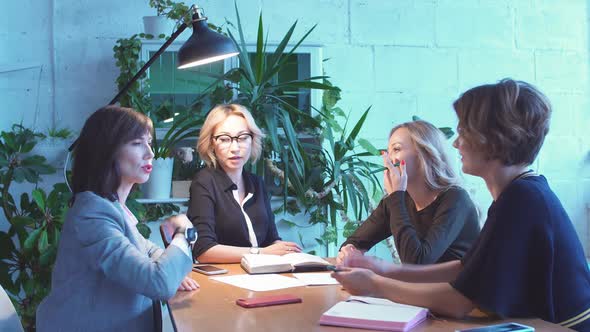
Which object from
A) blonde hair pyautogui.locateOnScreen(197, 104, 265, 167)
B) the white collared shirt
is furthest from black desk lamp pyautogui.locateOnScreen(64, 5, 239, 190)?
the white collared shirt

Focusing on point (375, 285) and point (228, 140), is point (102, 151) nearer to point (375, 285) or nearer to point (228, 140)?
point (375, 285)

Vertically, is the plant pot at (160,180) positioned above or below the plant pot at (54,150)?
below

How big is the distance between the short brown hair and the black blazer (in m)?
1.42

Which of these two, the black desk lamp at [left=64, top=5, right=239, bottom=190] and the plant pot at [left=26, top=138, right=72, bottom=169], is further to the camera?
the plant pot at [left=26, top=138, right=72, bottom=169]

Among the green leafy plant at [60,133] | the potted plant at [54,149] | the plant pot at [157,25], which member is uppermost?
the plant pot at [157,25]

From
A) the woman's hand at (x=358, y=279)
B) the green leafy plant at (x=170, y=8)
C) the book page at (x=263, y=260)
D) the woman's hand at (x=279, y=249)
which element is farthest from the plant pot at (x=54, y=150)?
the woman's hand at (x=358, y=279)

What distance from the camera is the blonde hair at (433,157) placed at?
2.41m

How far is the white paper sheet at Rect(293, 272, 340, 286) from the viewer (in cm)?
194

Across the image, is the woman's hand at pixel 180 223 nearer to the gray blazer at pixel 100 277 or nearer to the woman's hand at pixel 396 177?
the gray blazer at pixel 100 277

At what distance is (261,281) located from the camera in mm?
2006

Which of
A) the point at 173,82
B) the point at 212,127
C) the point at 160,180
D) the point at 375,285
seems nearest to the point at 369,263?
the point at 375,285

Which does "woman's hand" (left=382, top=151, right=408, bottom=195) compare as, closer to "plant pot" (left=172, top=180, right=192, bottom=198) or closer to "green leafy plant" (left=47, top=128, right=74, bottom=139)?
"plant pot" (left=172, top=180, right=192, bottom=198)

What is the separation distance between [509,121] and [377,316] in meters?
0.52

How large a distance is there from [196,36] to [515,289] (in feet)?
5.26
